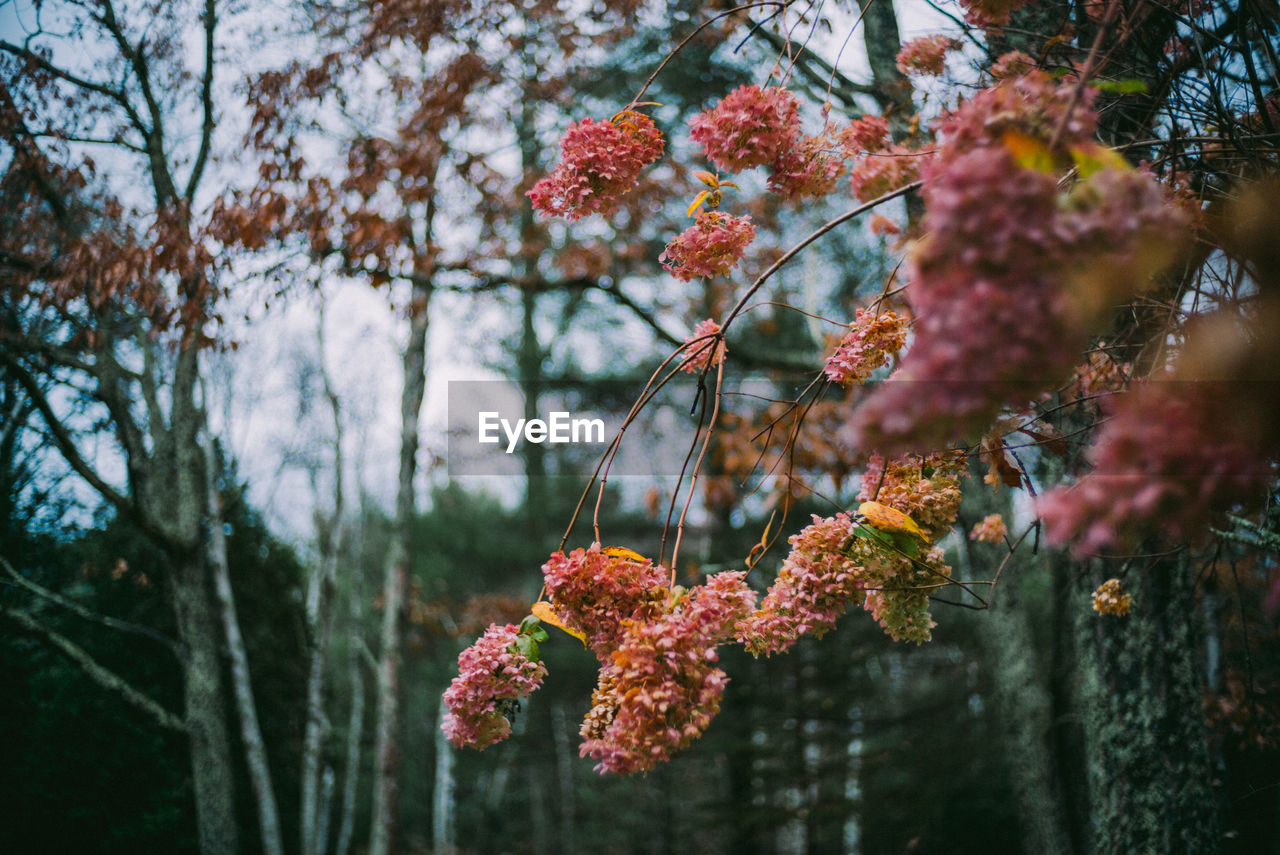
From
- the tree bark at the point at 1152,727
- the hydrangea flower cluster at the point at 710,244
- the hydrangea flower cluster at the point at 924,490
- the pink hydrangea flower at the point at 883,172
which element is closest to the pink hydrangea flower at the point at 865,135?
the pink hydrangea flower at the point at 883,172

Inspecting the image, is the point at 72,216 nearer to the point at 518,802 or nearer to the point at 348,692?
the point at 348,692

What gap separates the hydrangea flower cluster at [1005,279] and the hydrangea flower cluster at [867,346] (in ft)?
2.80

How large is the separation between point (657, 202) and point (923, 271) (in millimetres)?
5165

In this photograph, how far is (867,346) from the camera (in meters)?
1.68

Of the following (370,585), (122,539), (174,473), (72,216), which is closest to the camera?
(72,216)

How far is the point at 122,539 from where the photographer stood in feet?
18.3

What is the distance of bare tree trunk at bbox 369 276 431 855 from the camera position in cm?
501

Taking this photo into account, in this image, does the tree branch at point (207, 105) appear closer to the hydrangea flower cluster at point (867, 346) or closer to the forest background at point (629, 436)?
the forest background at point (629, 436)

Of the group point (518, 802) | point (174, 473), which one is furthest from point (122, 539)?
point (518, 802)

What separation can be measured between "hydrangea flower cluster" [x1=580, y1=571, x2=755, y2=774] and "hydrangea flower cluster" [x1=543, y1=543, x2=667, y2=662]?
7cm

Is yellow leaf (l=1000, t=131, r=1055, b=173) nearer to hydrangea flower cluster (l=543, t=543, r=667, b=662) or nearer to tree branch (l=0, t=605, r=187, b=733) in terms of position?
hydrangea flower cluster (l=543, t=543, r=667, b=662)

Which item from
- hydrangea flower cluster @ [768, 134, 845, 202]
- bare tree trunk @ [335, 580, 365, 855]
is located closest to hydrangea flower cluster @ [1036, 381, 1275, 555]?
hydrangea flower cluster @ [768, 134, 845, 202]

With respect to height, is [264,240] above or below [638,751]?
above

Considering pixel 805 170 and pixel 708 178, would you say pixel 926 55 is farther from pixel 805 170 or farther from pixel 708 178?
pixel 708 178
